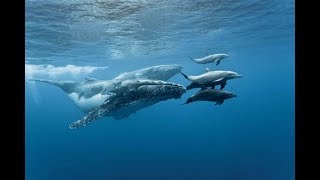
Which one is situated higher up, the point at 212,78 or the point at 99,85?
the point at 99,85

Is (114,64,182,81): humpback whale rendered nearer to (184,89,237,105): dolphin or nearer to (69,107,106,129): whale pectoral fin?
(69,107,106,129): whale pectoral fin

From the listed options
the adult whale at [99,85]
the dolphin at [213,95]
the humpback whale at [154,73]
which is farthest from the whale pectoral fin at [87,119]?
the humpback whale at [154,73]

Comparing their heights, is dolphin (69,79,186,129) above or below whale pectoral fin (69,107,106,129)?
above

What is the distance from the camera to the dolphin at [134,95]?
9789mm

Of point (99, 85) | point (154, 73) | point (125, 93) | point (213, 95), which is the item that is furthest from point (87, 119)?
point (154, 73)

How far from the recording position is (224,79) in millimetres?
9234

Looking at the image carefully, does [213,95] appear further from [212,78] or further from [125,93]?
[125,93]

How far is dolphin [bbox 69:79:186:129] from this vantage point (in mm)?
9789

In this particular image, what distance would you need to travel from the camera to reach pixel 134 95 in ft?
35.6

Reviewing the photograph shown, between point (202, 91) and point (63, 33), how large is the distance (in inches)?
400

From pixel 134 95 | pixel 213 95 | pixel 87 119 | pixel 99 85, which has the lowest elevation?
pixel 87 119

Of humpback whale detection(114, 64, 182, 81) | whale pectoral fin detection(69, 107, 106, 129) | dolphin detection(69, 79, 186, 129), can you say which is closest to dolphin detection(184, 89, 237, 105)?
dolphin detection(69, 79, 186, 129)
